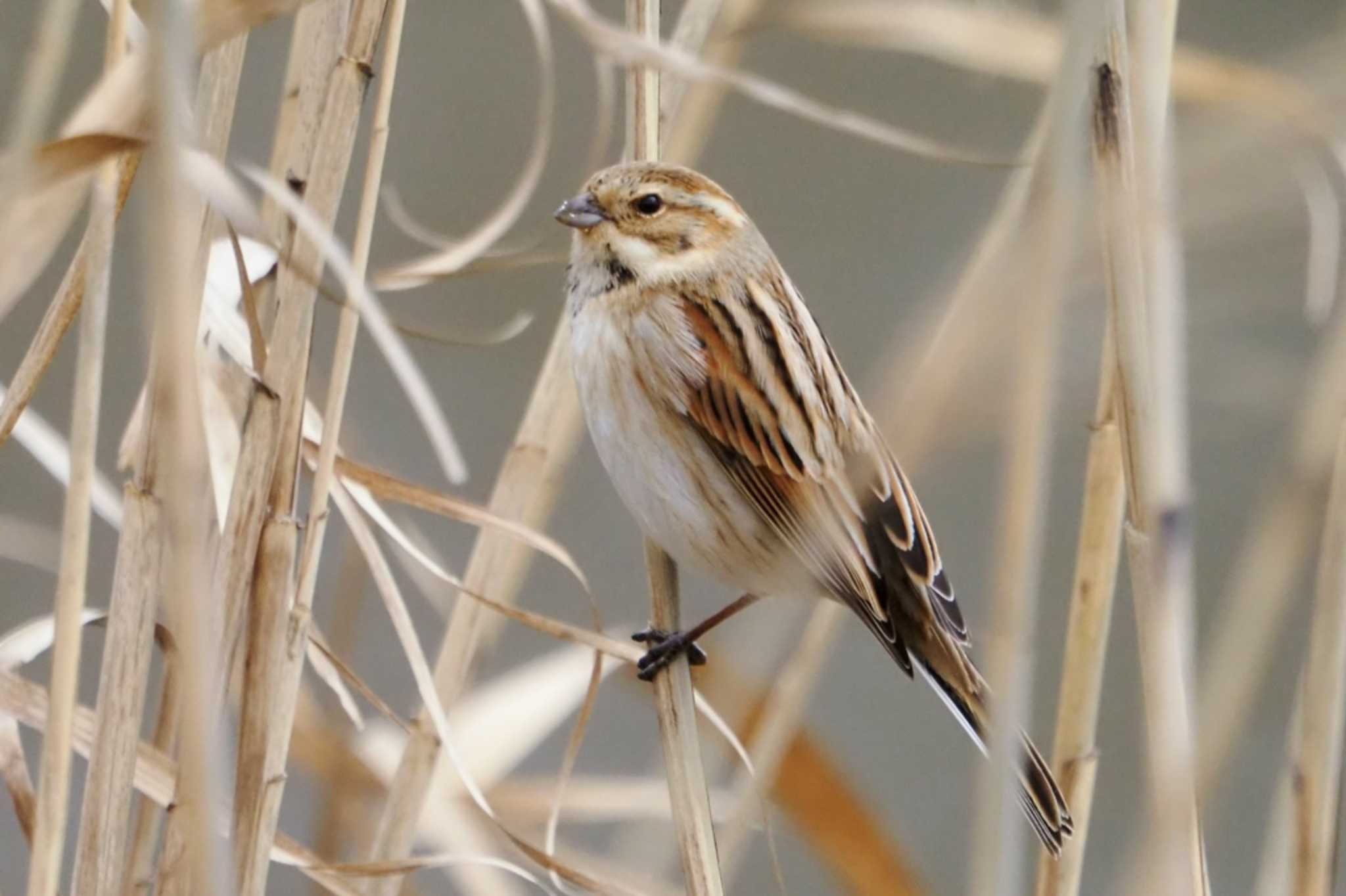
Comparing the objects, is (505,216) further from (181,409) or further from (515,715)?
(181,409)

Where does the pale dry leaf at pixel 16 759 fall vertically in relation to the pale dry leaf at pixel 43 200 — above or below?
below

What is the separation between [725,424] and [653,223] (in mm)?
337

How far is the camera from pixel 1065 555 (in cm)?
496

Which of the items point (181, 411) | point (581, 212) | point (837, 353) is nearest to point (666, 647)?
point (581, 212)

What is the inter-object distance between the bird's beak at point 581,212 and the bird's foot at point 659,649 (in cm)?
63

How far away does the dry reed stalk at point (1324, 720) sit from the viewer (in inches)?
69.4

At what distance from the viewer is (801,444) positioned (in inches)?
99.0

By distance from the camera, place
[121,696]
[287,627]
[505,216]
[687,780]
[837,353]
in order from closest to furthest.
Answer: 1. [121,696]
2. [287,627]
3. [687,780]
4. [505,216]
5. [837,353]

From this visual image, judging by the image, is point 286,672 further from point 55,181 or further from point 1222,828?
point 1222,828

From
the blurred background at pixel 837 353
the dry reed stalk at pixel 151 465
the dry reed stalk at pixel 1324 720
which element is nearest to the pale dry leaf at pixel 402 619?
the dry reed stalk at pixel 151 465

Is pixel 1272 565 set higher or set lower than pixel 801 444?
lower

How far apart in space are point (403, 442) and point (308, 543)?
282 centimetres

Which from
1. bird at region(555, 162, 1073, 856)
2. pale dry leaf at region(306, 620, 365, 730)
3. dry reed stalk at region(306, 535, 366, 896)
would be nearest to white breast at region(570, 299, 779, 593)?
bird at region(555, 162, 1073, 856)

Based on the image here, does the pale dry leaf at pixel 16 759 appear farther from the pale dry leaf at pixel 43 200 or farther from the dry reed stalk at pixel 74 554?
Answer: the pale dry leaf at pixel 43 200
